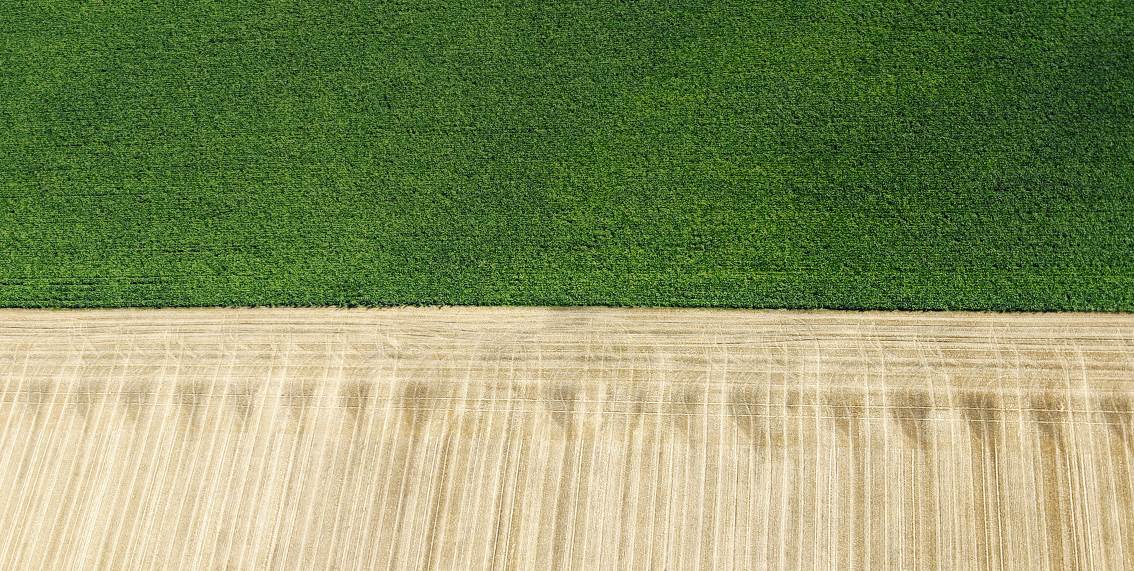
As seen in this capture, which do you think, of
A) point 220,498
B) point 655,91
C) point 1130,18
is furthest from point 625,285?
point 1130,18

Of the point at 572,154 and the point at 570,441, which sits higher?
the point at 572,154

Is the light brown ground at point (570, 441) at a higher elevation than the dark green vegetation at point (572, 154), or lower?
lower

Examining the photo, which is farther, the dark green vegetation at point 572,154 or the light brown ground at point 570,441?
the dark green vegetation at point 572,154

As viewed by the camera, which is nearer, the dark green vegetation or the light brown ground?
the light brown ground

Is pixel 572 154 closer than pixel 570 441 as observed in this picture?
No

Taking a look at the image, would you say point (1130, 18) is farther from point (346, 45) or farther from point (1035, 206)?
point (346, 45)
